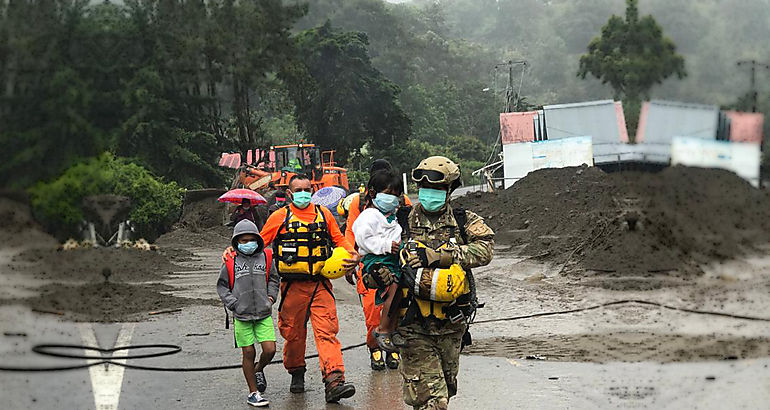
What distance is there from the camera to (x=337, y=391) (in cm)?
798

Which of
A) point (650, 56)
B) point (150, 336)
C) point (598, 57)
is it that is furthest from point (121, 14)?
point (598, 57)

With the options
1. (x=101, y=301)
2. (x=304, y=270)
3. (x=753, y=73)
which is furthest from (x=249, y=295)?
(x=753, y=73)

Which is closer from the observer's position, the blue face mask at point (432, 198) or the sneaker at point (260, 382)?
the blue face mask at point (432, 198)

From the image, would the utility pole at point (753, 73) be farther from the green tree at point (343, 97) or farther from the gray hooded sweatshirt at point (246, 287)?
the green tree at point (343, 97)

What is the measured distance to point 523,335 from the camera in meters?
11.9

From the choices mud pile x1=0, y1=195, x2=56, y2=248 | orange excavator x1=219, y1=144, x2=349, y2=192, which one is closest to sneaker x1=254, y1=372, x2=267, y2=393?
mud pile x1=0, y1=195, x2=56, y2=248

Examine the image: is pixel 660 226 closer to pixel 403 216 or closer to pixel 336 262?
pixel 336 262

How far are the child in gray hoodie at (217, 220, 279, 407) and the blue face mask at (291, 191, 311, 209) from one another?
1.48 feet

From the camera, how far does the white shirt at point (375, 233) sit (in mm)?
6391

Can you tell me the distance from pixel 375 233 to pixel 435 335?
0.79 m

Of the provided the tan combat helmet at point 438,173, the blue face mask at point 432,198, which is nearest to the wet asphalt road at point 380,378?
the blue face mask at point 432,198

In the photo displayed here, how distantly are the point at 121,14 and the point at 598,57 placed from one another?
1819 cm

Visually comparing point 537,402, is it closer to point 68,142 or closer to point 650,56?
point 68,142

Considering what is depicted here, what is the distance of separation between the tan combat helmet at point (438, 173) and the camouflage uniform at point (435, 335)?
0.22m
